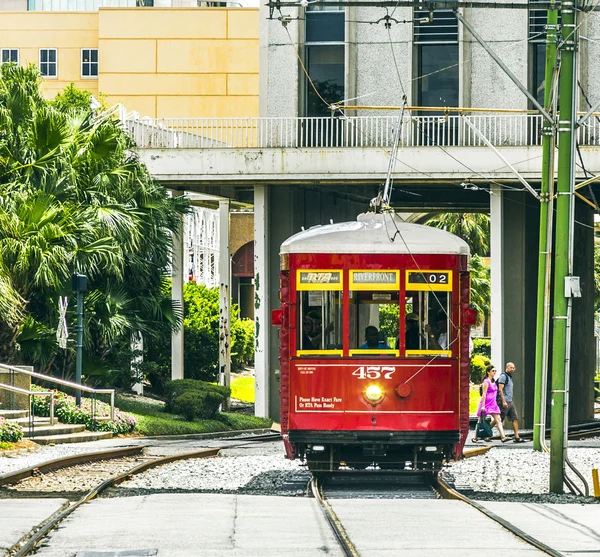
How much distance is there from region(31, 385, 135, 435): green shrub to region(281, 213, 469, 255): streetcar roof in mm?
11637

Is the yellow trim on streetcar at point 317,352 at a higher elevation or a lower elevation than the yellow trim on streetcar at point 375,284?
lower

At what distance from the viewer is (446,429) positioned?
1755 cm

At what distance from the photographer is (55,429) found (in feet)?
87.0

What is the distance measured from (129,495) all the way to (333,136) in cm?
2308

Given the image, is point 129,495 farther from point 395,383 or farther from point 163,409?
point 163,409

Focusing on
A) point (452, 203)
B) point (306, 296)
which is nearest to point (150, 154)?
point (452, 203)

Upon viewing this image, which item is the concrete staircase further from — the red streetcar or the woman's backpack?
the red streetcar

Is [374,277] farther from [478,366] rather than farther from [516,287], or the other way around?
[478,366]

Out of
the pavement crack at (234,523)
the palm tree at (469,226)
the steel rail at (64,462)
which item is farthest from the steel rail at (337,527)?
the palm tree at (469,226)

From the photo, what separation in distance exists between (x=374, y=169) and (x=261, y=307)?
4.99 m

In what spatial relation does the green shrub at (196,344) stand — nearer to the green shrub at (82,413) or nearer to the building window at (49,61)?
the green shrub at (82,413)

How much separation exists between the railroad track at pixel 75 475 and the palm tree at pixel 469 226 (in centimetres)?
4240

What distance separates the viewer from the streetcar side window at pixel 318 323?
57.0 feet

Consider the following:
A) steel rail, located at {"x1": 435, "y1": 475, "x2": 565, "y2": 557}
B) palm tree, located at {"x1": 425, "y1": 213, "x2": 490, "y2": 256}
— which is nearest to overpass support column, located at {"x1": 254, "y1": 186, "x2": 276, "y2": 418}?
steel rail, located at {"x1": 435, "y1": 475, "x2": 565, "y2": 557}
